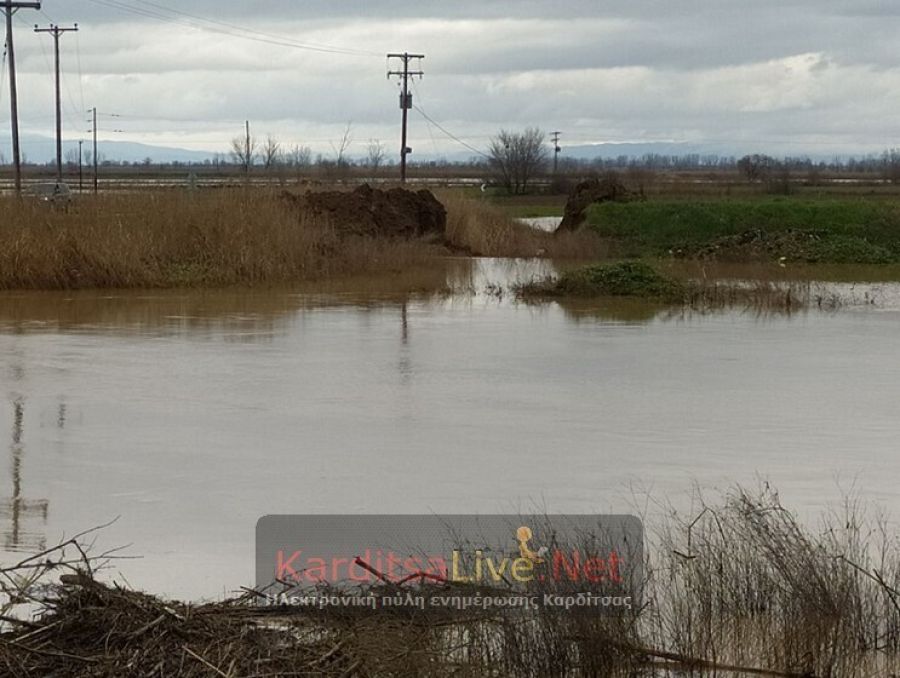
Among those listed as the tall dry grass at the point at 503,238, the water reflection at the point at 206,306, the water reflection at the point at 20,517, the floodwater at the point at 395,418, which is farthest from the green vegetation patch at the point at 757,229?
the water reflection at the point at 20,517

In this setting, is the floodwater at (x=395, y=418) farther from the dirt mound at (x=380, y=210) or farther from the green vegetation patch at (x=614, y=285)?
the dirt mound at (x=380, y=210)

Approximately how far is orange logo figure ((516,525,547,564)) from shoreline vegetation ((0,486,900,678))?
386mm

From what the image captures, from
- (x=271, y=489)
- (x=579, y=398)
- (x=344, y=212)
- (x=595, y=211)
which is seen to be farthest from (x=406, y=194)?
(x=271, y=489)

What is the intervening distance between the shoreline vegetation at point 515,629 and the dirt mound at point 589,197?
116 ft

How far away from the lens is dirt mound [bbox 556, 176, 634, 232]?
4203 cm

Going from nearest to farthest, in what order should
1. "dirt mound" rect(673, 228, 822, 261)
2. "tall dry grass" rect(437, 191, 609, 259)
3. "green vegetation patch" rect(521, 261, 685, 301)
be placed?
"green vegetation patch" rect(521, 261, 685, 301), "tall dry grass" rect(437, 191, 609, 259), "dirt mound" rect(673, 228, 822, 261)

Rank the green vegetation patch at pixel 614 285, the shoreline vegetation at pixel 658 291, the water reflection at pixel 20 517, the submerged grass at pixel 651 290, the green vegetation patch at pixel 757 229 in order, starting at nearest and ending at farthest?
the water reflection at pixel 20 517 → the shoreline vegetation at pixel 658 291 → the submerged grass at pixel 651 290 → the green vegetation patch at pixel 614 285 → the green vegetation patch at pixel 757 229

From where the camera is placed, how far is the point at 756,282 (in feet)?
87.6

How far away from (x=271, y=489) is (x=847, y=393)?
22.3 feet

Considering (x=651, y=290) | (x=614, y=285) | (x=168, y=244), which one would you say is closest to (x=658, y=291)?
(x=651, y=290)

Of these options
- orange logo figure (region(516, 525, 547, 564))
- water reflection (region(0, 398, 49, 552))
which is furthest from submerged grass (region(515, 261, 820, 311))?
orange logo figure (region(516, 525, 547, 564))

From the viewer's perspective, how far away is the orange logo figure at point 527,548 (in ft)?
20.3

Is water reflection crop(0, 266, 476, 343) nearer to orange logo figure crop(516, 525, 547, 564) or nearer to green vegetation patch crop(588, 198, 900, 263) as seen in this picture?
orange logo figure crop(516, 525, 547, 564)

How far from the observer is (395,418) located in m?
12.1
